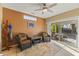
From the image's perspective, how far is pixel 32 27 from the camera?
2.10 meters

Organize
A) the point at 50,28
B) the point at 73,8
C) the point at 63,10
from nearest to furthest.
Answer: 1. the point at 73,8
2. the point at 63,10
3. the point at 50,28

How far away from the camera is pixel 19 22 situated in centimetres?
195

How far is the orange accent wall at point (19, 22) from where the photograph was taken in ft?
6.10

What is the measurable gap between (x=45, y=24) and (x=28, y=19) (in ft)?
1.34

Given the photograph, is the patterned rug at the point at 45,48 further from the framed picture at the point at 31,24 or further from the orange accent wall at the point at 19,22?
the framed picture at the point at 31,24

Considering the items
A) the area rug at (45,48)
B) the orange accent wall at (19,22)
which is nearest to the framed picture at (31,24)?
the orange accent wall at (19,22)

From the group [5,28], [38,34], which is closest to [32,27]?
[38,34]

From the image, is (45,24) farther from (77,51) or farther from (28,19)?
(77,51)

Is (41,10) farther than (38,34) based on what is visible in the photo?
No

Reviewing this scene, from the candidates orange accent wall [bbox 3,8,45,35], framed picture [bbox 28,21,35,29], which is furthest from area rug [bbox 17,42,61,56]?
framed picture [bbox 28,21,35,29]

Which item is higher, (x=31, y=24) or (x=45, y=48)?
(x=31, y=24)

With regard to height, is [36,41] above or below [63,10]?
below

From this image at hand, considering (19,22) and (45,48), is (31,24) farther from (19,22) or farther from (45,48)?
(45,48)

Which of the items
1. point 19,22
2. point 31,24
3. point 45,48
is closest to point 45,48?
point 45,48
